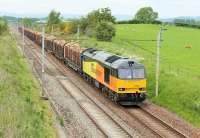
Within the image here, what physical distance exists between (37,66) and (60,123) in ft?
104

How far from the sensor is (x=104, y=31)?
92562 mm

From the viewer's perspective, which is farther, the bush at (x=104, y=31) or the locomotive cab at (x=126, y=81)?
the bush at (x=104, y=31)

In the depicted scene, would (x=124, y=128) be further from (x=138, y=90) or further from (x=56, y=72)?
(x=56, y=72)

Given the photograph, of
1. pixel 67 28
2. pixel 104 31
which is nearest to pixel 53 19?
pixel 67 28

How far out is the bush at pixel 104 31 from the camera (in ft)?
303

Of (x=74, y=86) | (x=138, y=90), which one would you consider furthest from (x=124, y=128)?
(x=74, y=86)

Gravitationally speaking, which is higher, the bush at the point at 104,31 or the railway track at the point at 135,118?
the bush at the point at 104,31

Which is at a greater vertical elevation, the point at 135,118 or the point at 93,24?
the point at 93,24

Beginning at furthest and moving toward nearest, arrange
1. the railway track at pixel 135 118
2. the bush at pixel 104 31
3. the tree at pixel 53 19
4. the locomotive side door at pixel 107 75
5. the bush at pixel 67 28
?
the tree at pixel 53 19 → the bush at pixel 67 28 → the bush at pixel 104 31 → the locomotive side door at pixel 107 75 → the railway track at pixel 135 118

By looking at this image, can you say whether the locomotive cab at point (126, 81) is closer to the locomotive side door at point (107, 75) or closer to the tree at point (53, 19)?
the locomotive side door at point (107, 75)

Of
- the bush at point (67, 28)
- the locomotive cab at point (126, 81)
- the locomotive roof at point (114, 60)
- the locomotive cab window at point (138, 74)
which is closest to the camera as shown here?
the locomotive cab at point (126, 81)

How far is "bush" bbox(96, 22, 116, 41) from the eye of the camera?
9250cm

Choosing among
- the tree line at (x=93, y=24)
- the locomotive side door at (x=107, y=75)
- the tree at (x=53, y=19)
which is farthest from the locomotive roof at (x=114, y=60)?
the tree at (x=53, y=19)

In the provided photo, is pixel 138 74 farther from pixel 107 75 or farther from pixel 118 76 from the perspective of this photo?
pixel 107 75
